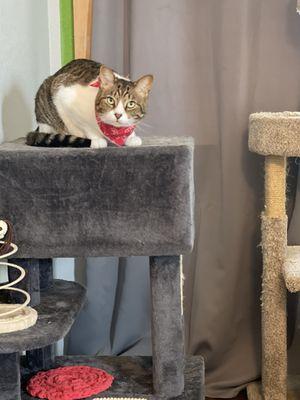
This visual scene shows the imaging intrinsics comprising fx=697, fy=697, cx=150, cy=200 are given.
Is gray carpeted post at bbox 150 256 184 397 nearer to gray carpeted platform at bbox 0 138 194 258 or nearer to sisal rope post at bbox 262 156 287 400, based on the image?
gray carpeted platform at bbox 0 138 194 258

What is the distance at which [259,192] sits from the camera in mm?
2104

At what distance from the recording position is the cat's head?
5.05 ft

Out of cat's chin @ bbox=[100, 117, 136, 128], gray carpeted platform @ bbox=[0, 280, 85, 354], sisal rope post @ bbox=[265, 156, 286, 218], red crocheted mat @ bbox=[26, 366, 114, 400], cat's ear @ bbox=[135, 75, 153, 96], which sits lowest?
red crocheted mat @ bbox=[26, 366, 114, 400]

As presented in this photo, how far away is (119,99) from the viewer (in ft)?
5.05

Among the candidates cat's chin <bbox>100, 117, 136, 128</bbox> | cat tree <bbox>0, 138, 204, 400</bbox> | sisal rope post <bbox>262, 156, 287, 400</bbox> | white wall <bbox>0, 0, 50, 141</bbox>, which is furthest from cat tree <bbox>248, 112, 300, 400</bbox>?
white wall <bbox>0, 0, 50, 141</bbox>

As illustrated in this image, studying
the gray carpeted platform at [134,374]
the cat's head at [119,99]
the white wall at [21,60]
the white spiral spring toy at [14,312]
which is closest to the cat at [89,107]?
the cat's head at [119,99]

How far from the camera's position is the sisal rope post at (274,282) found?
1884 millimetres

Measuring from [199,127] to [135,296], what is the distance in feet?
1.85

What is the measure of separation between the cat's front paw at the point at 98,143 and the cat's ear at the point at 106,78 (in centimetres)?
12

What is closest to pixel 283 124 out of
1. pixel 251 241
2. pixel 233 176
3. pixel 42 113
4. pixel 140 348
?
pixel 233 176

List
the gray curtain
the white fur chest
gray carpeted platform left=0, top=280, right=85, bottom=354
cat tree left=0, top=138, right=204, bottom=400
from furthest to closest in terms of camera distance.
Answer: the gray curtain < the white fur chest < cat tree left=0, top=138, right=204, bottom=400 < gray carpeted platform left=0, top=280, right=85, bottom=354

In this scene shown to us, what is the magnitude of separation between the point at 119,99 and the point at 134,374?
0.71m

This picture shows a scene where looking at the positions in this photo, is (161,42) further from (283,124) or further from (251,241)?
(251,241)

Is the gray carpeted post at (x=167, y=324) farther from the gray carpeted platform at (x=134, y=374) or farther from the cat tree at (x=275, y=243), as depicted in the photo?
the cat tree at (x=275, y=243)
